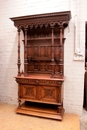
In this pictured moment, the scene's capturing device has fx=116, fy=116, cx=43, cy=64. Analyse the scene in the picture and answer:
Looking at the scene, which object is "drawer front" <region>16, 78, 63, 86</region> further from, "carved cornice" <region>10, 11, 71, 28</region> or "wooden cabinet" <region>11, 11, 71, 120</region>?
"carved cornice" <region>10, 11, 71, 28</region>

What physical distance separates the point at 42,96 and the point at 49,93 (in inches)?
7.0

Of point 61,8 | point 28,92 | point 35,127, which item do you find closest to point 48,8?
point 61,8

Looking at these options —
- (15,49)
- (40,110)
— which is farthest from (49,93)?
(15,49)

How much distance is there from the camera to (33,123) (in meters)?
2.34

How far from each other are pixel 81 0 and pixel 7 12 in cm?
195

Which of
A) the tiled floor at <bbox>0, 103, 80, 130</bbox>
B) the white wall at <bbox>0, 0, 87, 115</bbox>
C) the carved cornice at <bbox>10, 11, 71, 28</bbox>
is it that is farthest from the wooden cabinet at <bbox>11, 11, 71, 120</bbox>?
the white wall at <bbox>0, 0, 87, 115</bbox>

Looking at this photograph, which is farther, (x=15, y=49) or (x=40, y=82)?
(x=15, y=49)

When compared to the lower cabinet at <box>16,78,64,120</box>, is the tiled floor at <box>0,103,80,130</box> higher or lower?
lower

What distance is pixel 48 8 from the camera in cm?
284

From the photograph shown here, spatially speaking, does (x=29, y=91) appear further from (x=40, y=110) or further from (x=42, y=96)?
(x=40, y=110)

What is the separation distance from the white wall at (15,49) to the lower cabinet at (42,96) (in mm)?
441

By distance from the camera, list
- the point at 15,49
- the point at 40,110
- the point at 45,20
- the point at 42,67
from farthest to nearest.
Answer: the point at 15,49
the point at 42,67
the point at 40,110
the point at 45,20

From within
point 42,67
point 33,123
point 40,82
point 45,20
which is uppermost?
point 45,20

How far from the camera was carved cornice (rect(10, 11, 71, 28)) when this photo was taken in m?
2.39
